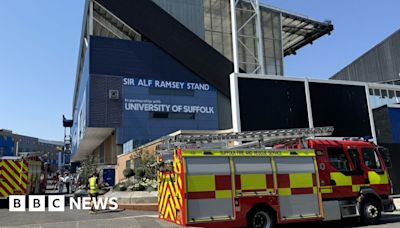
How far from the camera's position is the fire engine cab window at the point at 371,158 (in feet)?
39.3

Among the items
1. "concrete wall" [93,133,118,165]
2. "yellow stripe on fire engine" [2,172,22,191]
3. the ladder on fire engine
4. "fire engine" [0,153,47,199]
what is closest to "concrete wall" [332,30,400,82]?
"concrete wall" [93,133,118,165]

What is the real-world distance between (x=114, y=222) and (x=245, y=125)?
34.0 ft

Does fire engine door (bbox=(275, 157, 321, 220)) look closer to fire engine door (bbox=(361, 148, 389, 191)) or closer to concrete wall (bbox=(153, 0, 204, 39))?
fire engine door (bbox=(361, 148, 389, 191))

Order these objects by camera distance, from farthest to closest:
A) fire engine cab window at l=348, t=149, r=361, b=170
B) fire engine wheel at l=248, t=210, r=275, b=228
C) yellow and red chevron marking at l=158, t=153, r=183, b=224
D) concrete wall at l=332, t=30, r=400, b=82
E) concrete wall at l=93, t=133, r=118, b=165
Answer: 1. concrete wall at l=93, t=133, r=118, b=165
2. concrete wall at l=332, t=30, r=400, b=82
3. fire engine cab window at l=348, t=149, r=361, b=170
4. fire engine wheel at l=248, t=210, r=275, b=228
5. yellow and red chevron marking at l=158, t=153, r=183, b=224

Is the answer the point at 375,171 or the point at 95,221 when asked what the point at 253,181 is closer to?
the point at 375,171

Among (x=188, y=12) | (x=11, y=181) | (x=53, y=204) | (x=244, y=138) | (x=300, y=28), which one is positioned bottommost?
(x=53, y=204)

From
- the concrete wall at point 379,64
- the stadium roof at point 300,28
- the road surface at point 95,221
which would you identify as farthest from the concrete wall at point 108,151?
the concrete wall at point 379,64

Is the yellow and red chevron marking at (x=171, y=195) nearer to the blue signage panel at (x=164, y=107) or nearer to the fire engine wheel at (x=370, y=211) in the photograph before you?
the fire engine wheel at (x=370, y=211)

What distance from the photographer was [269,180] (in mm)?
10227

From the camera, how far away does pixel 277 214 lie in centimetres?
1005

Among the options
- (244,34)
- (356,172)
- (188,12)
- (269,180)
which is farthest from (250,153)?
(188,12)

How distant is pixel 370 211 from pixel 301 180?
2652mm

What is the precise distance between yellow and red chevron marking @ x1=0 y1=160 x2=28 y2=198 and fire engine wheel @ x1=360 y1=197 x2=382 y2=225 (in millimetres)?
14320

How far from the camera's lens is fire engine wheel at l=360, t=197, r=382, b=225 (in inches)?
450
